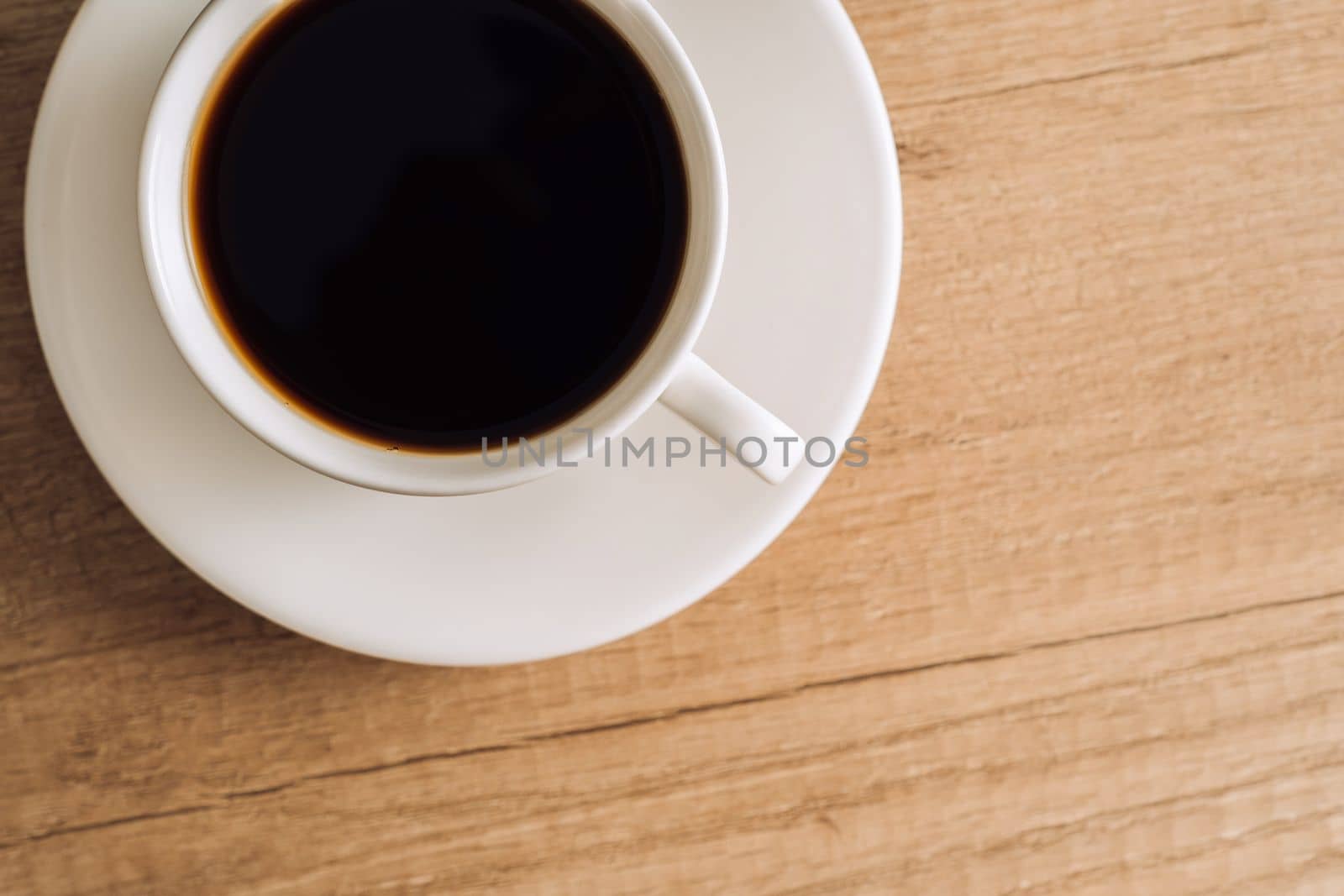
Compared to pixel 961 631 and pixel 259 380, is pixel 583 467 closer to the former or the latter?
pixel 259 380

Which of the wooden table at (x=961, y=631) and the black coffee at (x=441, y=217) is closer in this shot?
the black coffee at (x=441, y=217)

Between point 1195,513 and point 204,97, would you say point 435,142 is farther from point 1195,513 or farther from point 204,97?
point 1195,513

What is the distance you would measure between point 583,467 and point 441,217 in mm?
187

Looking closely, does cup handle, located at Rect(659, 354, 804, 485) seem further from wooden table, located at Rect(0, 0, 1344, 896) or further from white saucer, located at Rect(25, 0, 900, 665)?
wooden table, located at Rect(0, 0, 1344, 896)

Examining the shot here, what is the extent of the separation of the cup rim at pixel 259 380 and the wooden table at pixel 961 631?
310 mm

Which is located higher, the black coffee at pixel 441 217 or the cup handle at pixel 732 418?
the black coffee at pixel 441 217

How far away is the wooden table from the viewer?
0.83 metres

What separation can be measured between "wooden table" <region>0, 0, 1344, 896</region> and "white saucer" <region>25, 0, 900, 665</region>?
0.58ft

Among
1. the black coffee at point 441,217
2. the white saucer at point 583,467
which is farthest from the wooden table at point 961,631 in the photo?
the black coffee at point 441,217

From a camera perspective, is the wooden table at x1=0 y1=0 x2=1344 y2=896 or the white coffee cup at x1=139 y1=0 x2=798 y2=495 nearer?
Answer: the white coffee cup at x1=139 y1=0 x2=798 y2=495

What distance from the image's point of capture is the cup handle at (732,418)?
0.56 meters

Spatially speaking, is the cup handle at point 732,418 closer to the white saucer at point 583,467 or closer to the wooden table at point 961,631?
the white saucer at point 583,467

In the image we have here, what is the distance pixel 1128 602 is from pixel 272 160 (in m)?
0.77

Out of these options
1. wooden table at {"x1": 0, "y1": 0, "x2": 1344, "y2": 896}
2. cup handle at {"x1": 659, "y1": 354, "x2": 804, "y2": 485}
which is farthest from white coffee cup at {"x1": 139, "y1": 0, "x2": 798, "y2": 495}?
wooden table at {"x1": 0, "y1": 0, "x2": 1344, "y2": 896}
